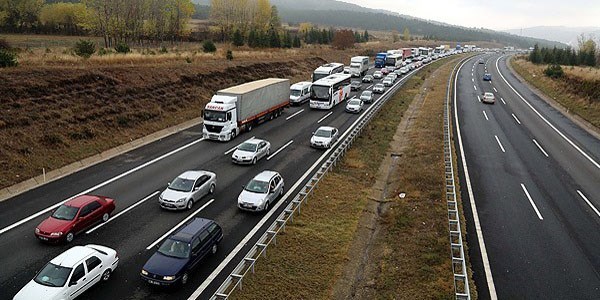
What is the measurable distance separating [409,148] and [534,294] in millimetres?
20494

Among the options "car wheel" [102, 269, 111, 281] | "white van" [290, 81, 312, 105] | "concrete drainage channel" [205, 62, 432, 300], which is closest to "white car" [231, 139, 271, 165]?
"concrete drainage channel" [205, 62, 432, 300]

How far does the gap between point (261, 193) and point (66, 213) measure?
31.6 ft

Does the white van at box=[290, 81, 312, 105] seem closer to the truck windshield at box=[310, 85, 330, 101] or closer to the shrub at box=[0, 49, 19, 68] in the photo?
the truck windshield at box=[310, 85, 330, 101]

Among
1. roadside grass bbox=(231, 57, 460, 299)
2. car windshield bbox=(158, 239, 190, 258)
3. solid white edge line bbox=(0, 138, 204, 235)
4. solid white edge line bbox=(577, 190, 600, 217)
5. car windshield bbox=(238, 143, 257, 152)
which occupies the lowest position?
solid white edge line bbox=(0, 138, 204, 235)

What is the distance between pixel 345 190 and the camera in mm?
25859

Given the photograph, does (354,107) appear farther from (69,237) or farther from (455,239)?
(69,237)

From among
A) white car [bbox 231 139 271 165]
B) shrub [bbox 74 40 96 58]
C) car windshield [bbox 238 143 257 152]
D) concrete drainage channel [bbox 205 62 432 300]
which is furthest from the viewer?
shrub [bbox 74 40 96 58]

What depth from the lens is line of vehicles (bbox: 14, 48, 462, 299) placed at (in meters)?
14.9

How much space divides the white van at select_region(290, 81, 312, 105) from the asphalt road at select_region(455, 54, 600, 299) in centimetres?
1938

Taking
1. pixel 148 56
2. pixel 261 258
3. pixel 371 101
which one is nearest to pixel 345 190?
pixel 261 258

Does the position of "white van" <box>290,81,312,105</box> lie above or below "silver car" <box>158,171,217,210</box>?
above

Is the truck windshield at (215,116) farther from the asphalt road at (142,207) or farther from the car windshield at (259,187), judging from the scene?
the car windshield at (259,187)

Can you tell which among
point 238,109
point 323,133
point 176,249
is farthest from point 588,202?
point 238,109

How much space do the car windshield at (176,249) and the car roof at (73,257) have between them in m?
2.69
